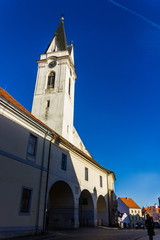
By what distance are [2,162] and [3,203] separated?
226 cm

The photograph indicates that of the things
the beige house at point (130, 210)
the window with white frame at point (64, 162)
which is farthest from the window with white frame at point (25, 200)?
the beige house at point (130, 210)

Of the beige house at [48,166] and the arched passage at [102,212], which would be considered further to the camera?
the arched passage at [102,212]

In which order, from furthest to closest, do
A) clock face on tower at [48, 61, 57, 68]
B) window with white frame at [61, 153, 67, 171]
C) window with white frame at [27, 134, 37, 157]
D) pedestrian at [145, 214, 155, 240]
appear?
1. clock face on tower at [48, 61, 57, 68]
2. window with white frame at [61, 153, 67, 171]
3. window with white frame at [27, 134, 37, 157]
4. pedestrian at [145, 214, 155, 240]

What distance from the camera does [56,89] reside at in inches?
1257

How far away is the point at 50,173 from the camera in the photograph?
16422mm

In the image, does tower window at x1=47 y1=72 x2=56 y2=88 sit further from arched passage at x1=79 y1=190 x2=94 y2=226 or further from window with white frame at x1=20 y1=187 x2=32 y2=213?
window with white frame at x1=20 y1=187 x2=32 y2=213

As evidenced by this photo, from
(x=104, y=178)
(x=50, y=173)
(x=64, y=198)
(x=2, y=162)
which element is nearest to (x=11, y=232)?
(x=2, y=162)

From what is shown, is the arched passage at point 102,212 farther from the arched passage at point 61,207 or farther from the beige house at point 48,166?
the arched passage at point 61,207

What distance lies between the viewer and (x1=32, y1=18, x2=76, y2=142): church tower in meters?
29.9

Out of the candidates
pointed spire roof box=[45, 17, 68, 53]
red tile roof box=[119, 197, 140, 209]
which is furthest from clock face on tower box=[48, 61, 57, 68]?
red tile roof box=[119, 197, 140, 209]

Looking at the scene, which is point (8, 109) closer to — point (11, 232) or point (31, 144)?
point (31, 144)

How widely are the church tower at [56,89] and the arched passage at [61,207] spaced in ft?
31.1

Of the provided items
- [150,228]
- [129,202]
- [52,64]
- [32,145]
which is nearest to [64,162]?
[32,145]

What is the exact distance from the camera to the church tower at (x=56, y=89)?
29.9 metres
